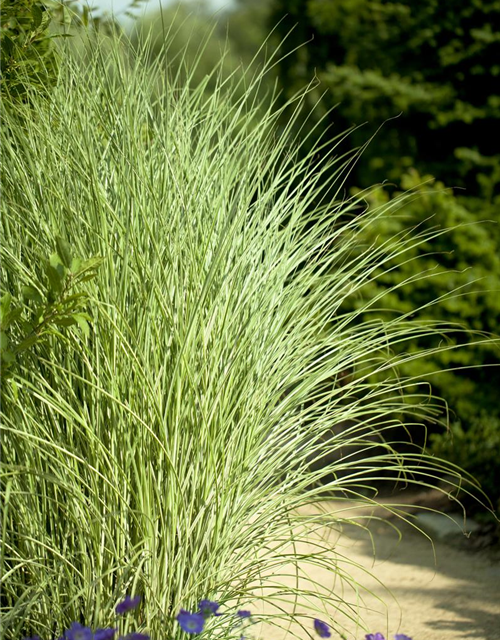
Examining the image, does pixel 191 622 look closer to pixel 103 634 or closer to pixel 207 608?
pixel 207 608

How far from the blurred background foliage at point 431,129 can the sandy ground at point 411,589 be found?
0.69m

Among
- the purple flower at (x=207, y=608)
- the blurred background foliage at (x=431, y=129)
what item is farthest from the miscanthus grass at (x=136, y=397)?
the blurred background foliage at (x=431, y=129)

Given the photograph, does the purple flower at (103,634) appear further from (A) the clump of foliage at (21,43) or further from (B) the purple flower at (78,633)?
(A) the clump of foliage at (21,43)

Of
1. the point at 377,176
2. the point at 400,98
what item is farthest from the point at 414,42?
the point at 377,176

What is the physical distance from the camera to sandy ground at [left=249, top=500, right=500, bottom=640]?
106 inches

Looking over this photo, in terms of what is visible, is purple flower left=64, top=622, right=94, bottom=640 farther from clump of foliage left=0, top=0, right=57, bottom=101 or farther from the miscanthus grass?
clump of foliage left=0, top=0, right=57, bottom=101

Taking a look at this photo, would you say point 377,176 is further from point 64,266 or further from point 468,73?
point 64,266

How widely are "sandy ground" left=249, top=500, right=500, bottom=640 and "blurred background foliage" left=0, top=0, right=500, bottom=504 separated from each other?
2.27 feet

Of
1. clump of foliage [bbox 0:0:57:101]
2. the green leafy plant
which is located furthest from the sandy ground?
clump of foliage [bbox 0:0:57:101]

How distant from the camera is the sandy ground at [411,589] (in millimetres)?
2703

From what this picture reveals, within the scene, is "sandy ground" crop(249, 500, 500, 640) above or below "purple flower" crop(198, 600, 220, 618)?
above

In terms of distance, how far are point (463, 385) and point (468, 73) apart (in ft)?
11.3

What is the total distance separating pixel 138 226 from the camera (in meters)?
2.10

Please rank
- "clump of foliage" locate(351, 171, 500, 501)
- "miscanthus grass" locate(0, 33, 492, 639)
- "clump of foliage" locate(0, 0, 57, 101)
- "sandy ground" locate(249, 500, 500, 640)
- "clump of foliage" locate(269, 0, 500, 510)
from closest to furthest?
"miscanthus grass" locate(0, 33, 492, 639) → "clump of foliage" locate(0, 0, 57, 101) → "sandy ground" locate(249, 500, 500, 640) → "clump of foliage" locate(351, 171, 500, 501) → "clump of foliage" locate(269, 0, 500, 510)
